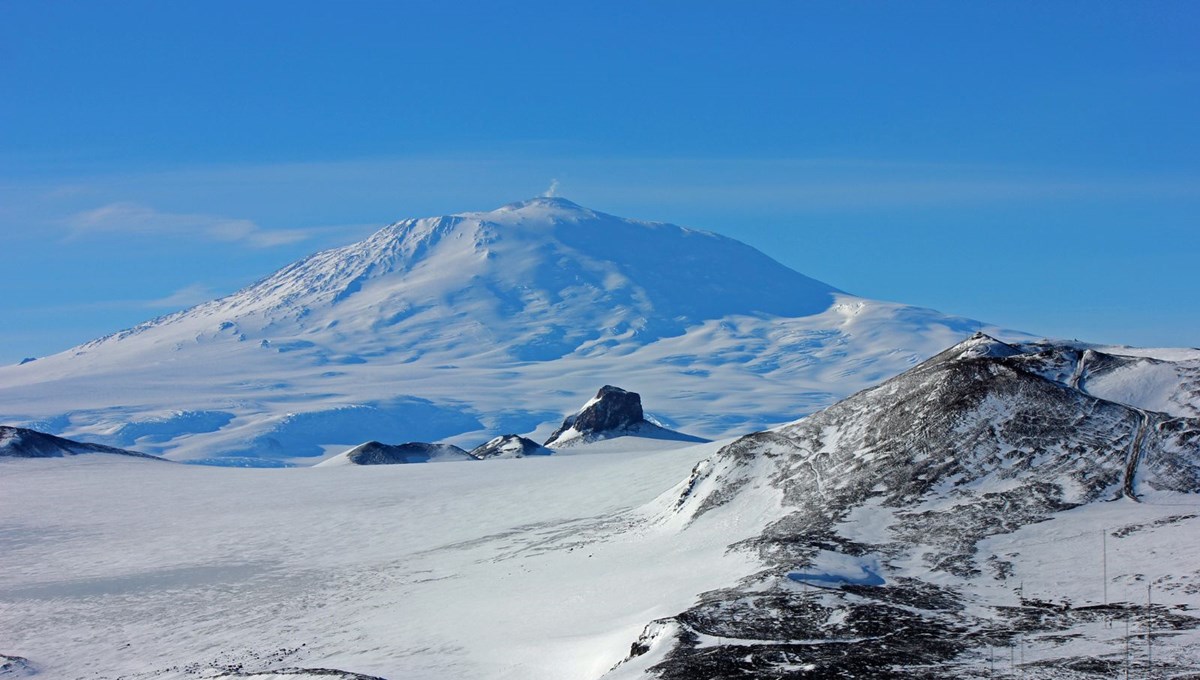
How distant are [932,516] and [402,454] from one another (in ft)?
280

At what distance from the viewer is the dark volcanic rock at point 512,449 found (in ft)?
410

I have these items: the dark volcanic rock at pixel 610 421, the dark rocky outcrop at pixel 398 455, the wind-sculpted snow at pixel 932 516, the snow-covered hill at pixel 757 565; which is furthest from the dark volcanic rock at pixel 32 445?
the wind-sculpted snow at pixel 932 516

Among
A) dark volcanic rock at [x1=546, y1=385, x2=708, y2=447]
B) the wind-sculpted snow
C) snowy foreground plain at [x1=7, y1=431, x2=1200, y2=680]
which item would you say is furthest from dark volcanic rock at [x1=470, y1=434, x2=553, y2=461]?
the wind-sculpted snow

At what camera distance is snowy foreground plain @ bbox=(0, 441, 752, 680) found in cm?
4253

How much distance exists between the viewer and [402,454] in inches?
4929

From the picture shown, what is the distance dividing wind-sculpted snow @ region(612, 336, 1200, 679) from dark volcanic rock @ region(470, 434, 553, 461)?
64.7 m

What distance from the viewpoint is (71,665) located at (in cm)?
4431

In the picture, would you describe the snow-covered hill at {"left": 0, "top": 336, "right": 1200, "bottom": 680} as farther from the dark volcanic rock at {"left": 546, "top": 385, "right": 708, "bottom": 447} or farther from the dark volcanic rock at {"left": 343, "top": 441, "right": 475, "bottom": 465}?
the dark volcanic rock at {"left": 546, "top": 385, "right": 708, "bottom": 447}

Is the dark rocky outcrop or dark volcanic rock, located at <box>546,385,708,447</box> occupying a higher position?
dark volcanic rock, located at <box>546,385,708,447</box>

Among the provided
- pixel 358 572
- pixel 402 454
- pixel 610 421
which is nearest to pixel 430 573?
pixel 358 572

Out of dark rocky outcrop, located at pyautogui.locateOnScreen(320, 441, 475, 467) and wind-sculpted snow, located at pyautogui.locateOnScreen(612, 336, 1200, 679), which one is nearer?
wind-sculpted snow, located at pyautogui.locateOnScreen(612, 336, 1200, 679)

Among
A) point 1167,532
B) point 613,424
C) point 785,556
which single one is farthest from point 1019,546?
point 613,424

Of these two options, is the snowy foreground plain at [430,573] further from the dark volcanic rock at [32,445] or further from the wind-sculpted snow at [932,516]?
the dark volcanic rock at [32,445]

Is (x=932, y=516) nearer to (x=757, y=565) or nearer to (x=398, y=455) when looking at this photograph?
(x=757, y=565)
